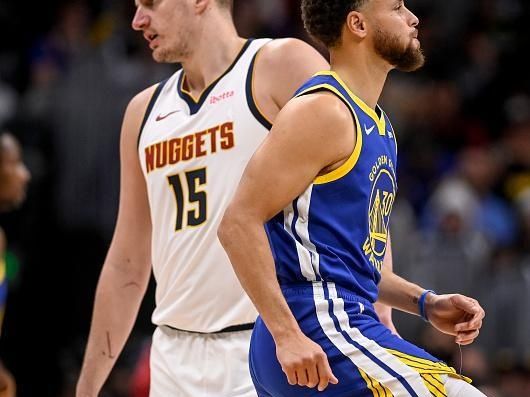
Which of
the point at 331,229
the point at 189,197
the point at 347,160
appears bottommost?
the point at 331,229

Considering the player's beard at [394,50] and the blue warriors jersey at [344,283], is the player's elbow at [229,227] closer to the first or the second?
the blue warriors jersey at [344,283]

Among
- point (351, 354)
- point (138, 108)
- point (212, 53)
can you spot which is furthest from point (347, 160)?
point (138, 108)

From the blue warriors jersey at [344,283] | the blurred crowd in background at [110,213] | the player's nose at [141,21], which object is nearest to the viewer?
the blue warriors jersey at [344,283]

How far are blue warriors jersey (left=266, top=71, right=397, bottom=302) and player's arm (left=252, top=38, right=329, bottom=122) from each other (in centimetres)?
79

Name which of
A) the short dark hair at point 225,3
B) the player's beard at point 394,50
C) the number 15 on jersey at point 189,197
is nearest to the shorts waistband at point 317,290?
the player's beard at point 394,50

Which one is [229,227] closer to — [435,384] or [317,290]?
[317,290]

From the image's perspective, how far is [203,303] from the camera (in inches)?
188

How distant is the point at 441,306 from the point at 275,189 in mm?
914

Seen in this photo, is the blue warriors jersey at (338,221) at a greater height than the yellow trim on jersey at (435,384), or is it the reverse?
the blue warriors jersey at (338,221)

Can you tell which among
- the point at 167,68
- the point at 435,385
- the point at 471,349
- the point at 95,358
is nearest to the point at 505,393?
the point at 471,349

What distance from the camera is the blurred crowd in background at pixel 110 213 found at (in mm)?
10203

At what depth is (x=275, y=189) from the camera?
12.0ft

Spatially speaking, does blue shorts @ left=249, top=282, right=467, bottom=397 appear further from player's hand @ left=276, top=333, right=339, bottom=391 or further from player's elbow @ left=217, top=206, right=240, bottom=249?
player's elbow @ left=217, top=206, right=240, bottom=249

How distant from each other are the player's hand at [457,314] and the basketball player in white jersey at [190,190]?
867 millimetres
